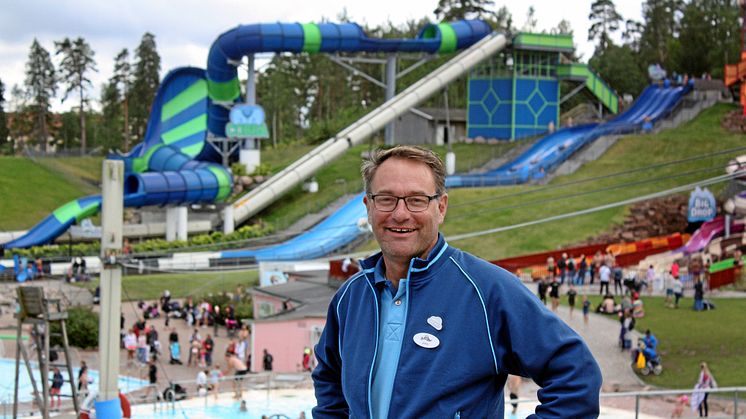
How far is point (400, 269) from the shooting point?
311cm

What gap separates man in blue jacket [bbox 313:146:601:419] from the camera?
284 centimetres

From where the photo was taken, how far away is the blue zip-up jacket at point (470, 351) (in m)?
2.82

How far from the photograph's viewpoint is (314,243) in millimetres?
35688

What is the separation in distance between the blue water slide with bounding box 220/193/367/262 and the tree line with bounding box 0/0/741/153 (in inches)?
825

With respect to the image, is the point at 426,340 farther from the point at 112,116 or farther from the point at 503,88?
the point at 112,116

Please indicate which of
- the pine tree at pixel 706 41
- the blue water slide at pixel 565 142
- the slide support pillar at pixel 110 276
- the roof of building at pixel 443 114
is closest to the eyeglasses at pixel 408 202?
the slide support pillar at pixel 110 276

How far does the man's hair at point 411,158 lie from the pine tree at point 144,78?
66235mm

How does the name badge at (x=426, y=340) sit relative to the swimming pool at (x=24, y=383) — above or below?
above

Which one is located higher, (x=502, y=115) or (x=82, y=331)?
(x=502, y=115)

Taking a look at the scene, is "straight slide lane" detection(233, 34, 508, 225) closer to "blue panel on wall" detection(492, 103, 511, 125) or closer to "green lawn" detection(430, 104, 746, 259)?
"blue panel on wall" detection(492, 103, 511, 125)

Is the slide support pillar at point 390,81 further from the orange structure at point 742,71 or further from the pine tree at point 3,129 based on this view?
the pine tree at point 3,129

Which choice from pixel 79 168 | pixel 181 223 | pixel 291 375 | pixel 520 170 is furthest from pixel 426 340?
pixel 79 168

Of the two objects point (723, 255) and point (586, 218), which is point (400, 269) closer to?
point (723, 255)

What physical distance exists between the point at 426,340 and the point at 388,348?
14cm
